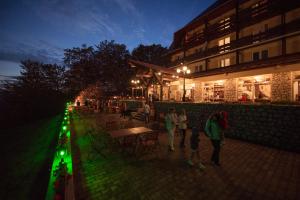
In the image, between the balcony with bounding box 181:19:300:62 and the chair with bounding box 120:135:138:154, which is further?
the balcony with bounding box 181:19:300:62

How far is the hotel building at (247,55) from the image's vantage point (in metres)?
12.2

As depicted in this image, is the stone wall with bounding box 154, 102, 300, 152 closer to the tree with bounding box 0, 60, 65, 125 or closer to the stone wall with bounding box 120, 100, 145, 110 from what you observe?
the stone wall with bounding box 120, 100, 145, 110

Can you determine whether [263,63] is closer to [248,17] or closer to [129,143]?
[248,17]

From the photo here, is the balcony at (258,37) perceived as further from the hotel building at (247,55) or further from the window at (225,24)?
the window at (225,24)

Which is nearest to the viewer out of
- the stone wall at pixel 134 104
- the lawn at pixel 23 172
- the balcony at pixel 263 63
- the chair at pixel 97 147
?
the lawn at pixel 23 172

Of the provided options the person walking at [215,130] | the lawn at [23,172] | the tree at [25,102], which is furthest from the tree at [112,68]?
the person walking at [215,130]

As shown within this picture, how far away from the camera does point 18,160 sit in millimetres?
9781

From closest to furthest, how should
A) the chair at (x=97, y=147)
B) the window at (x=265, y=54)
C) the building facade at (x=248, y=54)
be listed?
the chair at (x=97, y=147) < the building facade at (x=248, y=54) < the window at (x=265, y=54)

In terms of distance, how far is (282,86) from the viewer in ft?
40.1

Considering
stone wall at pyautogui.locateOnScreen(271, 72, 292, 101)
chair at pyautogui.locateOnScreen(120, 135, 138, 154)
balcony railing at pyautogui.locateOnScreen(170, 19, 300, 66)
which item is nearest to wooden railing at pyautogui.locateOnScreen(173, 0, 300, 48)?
balcony railing at pyautogui.locateOnScreen(170, 19, 300, 66)

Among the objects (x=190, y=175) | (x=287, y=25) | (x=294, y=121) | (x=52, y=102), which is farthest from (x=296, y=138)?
(x=52, y=102)

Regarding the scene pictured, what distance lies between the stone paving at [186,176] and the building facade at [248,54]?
27.7ft

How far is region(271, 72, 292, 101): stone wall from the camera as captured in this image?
1189 centimetres

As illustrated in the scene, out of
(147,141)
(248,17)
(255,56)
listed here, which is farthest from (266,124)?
(248,17)
